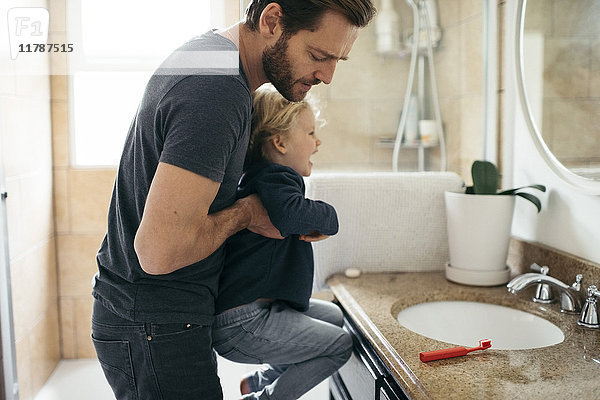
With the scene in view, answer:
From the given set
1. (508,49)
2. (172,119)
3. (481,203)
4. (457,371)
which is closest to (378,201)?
(481,203)

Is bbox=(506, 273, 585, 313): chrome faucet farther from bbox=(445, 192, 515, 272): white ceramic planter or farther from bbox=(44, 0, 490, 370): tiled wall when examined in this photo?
bbox=(44, 0, 490, 370): tiled wall

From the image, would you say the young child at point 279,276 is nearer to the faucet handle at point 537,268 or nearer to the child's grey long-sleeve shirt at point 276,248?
the child's grey long-sleeve shirt at point 276,248

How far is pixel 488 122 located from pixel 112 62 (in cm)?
107

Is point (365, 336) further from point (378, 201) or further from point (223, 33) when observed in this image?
point (223, 33)

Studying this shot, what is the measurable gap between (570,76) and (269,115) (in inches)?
29.0

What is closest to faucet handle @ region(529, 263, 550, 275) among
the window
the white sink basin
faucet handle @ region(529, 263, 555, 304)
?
faucet handle @ region(529, 263, 555, 304)

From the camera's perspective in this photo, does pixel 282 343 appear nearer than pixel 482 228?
Yes

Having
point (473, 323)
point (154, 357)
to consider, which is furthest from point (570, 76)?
point (154, 357)

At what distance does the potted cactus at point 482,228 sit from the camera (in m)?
1.47

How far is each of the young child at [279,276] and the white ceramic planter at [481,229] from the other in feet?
1.35

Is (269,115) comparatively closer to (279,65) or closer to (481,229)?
(279,65)

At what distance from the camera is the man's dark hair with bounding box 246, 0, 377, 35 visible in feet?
3.43

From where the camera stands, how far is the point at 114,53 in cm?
121

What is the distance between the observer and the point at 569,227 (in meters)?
1.40
